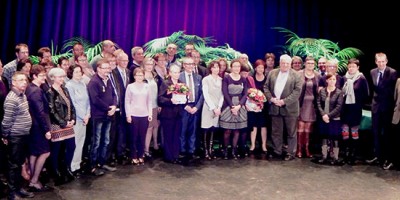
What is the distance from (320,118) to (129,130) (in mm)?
2830

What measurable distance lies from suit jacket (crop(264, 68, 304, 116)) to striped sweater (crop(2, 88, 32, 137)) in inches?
141

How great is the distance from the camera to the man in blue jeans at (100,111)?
5.82 meters

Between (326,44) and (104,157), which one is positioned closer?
(104,157)

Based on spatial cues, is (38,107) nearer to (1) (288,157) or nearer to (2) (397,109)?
(1) (288,157)

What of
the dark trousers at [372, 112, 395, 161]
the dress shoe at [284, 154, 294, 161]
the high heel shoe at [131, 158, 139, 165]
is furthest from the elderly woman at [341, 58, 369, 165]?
the high heel shoe at [131, 158, 139, 165]

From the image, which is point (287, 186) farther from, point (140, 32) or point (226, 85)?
point (140, 32)

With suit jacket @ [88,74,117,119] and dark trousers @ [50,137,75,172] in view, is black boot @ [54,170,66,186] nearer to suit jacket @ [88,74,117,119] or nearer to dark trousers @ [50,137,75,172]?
dark trousers @ [50,137,75,172]

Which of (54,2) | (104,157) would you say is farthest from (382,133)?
(54,2)

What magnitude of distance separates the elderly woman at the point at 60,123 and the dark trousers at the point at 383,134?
427cm

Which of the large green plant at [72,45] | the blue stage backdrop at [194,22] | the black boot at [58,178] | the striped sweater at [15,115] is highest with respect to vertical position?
the blue stage backdrop at [194,22]

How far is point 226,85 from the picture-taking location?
6730mm

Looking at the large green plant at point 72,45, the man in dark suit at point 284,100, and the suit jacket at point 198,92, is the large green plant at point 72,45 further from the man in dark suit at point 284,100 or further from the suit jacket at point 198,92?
the man in dark suit at point 284,100

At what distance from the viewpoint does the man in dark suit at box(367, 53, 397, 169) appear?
6.64 meters

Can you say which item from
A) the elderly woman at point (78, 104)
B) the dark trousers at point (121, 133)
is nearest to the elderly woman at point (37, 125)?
the elderly woman at point (78, 104)
